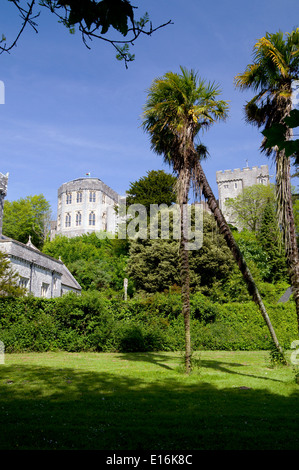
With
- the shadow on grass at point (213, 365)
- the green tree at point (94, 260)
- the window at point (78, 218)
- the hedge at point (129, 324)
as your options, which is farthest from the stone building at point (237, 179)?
the shadow on grass at point (213, 365)

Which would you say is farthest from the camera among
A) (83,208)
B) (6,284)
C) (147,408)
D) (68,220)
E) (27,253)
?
(68,220)

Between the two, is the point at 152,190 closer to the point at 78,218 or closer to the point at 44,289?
the point at 44,289

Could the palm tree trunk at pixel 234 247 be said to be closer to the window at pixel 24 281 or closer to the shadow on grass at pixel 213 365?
the shadow on grass at pixel 213 365

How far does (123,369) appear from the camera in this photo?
1156cm

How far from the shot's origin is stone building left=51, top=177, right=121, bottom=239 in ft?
250

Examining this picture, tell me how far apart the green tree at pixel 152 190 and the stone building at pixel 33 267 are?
53.7 feet

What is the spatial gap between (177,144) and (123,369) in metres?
7.31

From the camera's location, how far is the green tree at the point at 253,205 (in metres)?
58.6

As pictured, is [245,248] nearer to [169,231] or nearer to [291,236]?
[169,231]

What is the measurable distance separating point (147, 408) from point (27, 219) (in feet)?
201

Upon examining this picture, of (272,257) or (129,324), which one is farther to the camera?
(272,257)

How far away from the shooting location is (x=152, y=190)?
4462cm

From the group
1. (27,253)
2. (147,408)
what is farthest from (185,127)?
(27,253)
